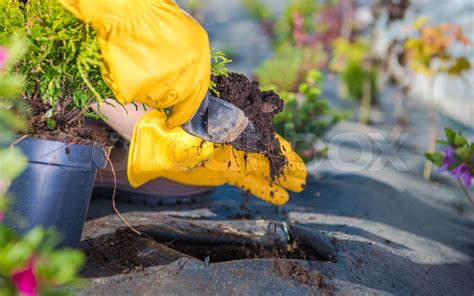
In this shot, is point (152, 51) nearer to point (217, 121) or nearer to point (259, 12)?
point (217, 121)

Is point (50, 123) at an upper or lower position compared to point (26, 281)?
upper

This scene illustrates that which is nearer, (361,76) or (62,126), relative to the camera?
(62,126)

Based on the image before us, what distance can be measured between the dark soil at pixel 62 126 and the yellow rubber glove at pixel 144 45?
0.81ft

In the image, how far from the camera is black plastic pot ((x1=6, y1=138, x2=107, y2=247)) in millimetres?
1305

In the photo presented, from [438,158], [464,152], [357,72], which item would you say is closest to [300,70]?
[357,72]

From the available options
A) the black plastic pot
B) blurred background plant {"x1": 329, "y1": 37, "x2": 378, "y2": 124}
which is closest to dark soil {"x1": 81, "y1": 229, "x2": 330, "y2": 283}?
the black plastic pot

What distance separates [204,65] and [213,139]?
29 centimetres

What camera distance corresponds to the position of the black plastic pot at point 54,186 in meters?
1.30

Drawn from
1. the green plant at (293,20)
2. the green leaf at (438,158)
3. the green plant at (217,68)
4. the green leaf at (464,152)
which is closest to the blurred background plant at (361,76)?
the green plant at (293,20)

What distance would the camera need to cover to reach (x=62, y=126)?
139cm

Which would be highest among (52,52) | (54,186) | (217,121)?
(52,52)

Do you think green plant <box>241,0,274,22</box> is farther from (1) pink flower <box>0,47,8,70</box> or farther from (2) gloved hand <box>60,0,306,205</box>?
(1) pink flower <box>0,47,8,70</box>

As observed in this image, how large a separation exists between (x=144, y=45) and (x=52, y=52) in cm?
29

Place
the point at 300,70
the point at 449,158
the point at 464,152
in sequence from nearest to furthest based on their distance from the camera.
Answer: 1. the point at 464,152
2. the point at 449,158
3. the point at 300,70
